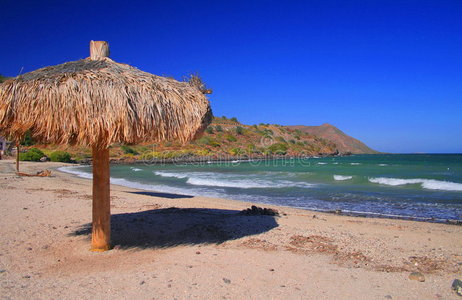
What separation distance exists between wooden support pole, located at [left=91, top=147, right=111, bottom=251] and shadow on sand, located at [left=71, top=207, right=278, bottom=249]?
386 millimetres

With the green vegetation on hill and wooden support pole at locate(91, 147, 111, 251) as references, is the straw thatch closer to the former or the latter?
wooden support pole at locate(91, 147, 111, 251)

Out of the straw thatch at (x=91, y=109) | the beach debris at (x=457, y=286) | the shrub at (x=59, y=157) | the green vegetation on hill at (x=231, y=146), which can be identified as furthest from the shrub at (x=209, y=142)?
the beach debris at (x=457, y=286)

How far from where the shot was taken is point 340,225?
24.3 feet

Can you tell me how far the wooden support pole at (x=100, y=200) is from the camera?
15.6 feet

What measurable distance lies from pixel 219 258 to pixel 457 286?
8.99 feet

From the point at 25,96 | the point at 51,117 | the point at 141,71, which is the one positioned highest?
the point at 141,71

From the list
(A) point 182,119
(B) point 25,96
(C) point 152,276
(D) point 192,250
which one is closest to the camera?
(C) point 152,276

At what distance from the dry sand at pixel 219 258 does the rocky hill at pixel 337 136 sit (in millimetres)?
139084

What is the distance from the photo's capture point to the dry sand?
141 inches

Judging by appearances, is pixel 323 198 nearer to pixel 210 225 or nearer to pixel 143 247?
pixel 210 225

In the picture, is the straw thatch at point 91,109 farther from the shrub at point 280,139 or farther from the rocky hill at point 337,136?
the rocky hill at point 337,136

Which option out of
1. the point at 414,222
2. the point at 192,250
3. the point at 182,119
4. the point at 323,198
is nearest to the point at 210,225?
the point at 192,250

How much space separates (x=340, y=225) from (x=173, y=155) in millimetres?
36660

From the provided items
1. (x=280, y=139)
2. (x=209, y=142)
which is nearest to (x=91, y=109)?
(x=209, y=142)
